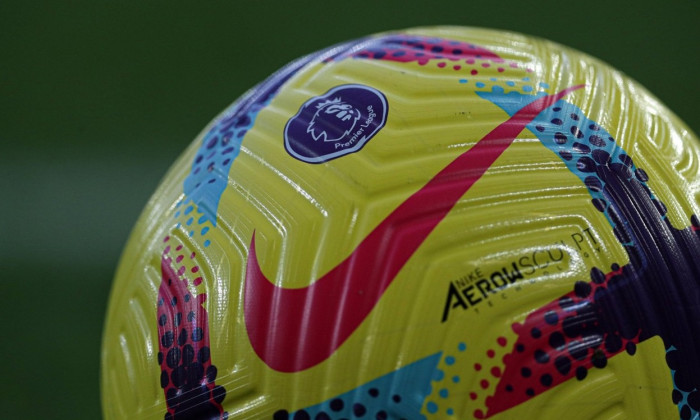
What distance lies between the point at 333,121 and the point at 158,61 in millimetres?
1483

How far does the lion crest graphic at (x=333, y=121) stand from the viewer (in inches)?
25.0

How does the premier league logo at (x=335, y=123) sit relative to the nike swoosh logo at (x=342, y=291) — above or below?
above

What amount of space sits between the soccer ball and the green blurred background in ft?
4.02

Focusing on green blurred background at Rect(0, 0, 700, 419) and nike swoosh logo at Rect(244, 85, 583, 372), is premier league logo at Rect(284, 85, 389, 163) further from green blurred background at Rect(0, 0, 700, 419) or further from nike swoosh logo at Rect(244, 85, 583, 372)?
green blurred background at Rect(0, 0, 700, 419)

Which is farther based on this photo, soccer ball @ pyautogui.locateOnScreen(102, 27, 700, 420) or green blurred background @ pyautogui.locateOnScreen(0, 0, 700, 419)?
green blurred background @ pyautogui.locateOnScreen(0, 0, 700, 419)

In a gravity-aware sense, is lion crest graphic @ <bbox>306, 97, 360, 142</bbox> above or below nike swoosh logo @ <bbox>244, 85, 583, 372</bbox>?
above

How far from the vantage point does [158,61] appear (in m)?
2.02

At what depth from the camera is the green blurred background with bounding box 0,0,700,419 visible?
1904 mm

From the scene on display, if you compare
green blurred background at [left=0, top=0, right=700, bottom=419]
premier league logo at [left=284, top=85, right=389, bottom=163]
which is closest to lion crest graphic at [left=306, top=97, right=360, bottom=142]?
premier league logo at [left=284, top=85, right=389, bottom=163]

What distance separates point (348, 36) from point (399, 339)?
1522 mm

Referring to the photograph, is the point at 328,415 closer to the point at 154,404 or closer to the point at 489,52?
the point at 154,404

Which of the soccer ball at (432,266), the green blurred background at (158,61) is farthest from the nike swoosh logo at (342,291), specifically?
the green blurred background at (158,61)

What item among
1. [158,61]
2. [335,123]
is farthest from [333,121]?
[158,61]

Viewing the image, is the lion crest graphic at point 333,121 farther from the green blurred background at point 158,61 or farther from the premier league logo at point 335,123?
the green blurred background at point 158,61
